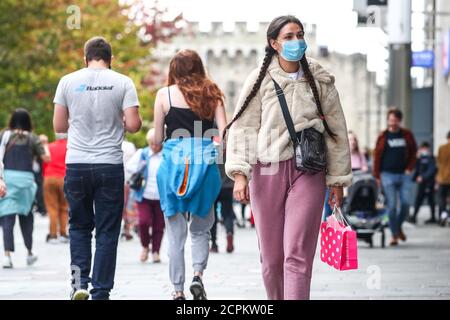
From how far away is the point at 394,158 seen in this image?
57.2 ft

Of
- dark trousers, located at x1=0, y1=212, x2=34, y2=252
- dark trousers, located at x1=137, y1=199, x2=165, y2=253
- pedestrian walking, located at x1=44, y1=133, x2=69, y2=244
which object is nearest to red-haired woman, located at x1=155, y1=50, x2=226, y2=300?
dark trousers, located at x1=0, y1=212, x2=34, y2=252

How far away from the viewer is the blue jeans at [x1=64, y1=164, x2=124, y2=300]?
9.09 m

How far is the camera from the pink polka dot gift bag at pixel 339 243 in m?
7.48

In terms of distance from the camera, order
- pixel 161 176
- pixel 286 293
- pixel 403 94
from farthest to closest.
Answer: pixel 403 94, pixel 161 176, pixel 286 293

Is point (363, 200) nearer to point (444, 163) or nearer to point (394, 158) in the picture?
point (394, 158)

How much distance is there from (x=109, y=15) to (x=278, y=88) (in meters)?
38.3

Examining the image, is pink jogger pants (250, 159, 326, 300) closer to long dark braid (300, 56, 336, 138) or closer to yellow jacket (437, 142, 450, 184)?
long dark braid (300, 56, 336, 138)

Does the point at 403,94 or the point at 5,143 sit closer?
the point at 5,143

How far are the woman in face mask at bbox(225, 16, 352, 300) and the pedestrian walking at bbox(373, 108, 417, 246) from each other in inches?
386

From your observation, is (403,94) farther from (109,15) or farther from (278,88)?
(109,15)

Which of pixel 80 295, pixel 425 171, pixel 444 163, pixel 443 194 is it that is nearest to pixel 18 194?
pixel 80 295
